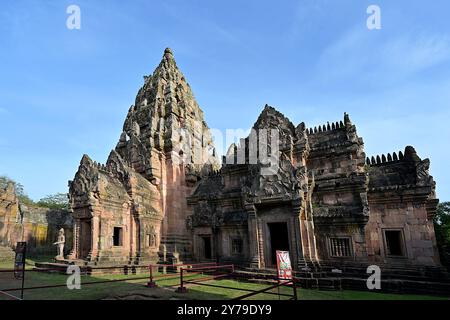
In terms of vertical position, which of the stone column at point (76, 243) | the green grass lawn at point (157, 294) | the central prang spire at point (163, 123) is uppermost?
the central prang spire at point (163, 123)

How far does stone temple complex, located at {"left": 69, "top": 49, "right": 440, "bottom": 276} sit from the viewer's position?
44.1 ft

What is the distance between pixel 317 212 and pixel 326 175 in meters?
2.47

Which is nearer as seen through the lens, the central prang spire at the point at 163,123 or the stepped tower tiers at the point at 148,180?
the stepped tower tiers at the point at 148,180

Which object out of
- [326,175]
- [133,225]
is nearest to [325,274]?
[326,175]

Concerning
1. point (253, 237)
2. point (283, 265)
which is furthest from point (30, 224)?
point (283, 265)

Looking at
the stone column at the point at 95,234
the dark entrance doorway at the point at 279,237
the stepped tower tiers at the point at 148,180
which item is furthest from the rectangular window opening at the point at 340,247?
the stone column at the point at 95,234

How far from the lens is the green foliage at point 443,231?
1478 centimetres

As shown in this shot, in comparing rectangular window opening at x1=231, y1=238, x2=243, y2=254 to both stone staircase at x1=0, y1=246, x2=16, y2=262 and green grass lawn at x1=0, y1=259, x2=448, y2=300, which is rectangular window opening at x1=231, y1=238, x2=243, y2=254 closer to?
green grass lawn at x1=0, y1=259, x2=448, y2=300

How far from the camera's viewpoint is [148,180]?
65.6ft

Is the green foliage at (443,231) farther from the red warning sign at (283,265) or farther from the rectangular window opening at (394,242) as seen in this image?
the red warning sign at (283,265)

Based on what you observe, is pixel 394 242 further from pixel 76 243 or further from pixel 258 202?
pixel 76 243

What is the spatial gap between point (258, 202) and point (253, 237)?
196 centimetres

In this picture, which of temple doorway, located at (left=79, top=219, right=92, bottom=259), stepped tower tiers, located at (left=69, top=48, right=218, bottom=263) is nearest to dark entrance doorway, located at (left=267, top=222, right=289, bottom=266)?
stepped tower tiers, located at (left=69, top=48, right=218, bottom=263)

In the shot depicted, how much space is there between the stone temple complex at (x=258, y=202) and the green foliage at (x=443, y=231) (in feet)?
12.0
